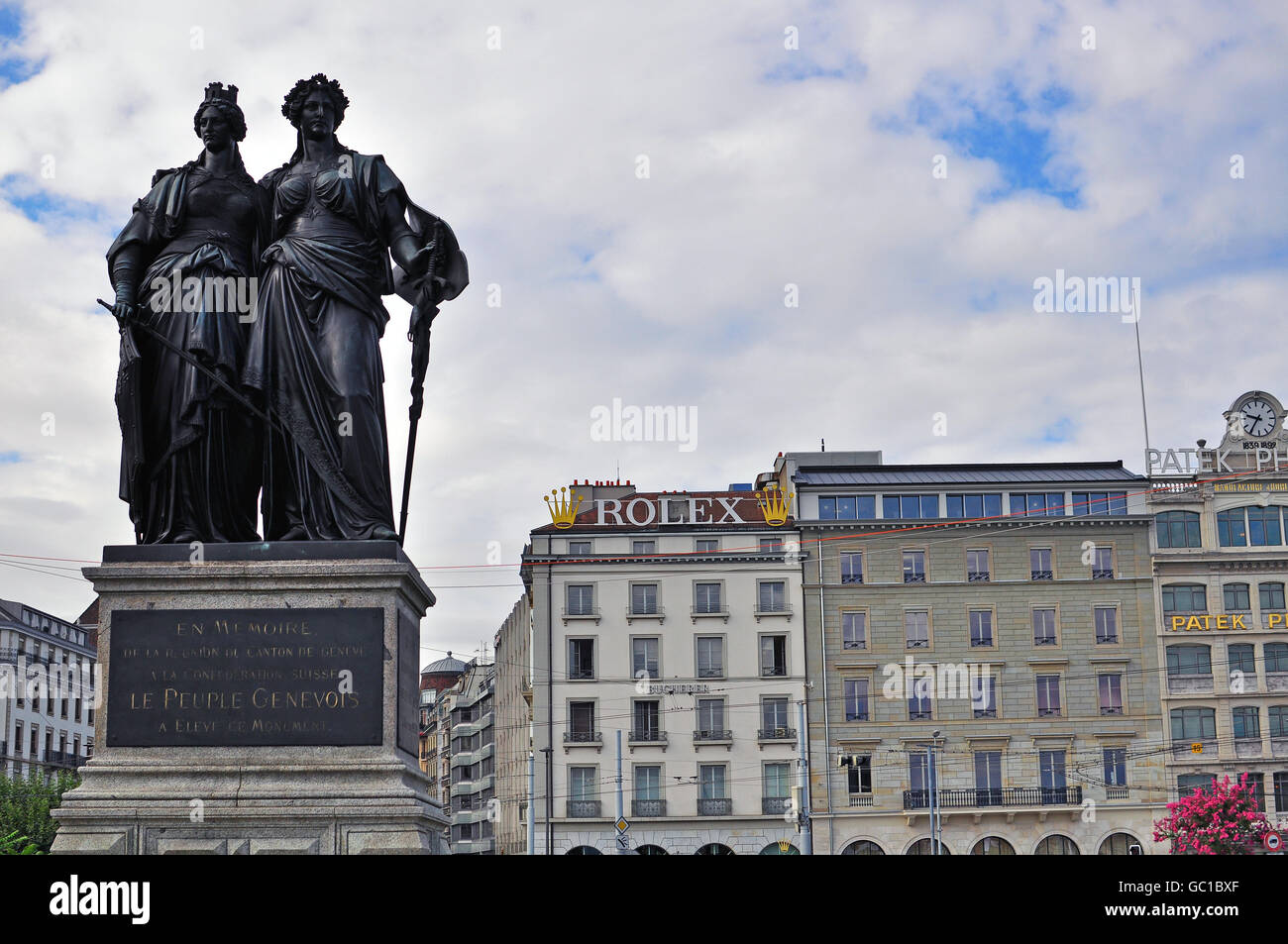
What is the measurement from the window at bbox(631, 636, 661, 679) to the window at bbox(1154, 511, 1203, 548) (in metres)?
25.5

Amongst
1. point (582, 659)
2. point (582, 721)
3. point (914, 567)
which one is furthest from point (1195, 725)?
point (582, 659)

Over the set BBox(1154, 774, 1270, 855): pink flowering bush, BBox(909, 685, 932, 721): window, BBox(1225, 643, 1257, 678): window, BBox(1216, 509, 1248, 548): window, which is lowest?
BBox(1154, 774, 1270, 855): pink flowering bush

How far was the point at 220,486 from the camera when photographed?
11.5 metres

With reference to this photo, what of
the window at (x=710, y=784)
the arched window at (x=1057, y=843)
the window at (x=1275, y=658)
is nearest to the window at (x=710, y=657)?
the window at (x=710, y=784)

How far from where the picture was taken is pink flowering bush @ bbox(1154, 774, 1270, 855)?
54844mm

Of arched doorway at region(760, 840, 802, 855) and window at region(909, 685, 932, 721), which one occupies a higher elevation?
window at region(909, 685, 932, 721)

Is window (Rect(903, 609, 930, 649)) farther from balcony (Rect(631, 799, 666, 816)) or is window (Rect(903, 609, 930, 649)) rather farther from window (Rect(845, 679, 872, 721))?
balcony (Rect(631, 799, 666, 816))

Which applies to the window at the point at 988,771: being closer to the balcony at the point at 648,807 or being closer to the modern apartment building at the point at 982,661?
the modern apartment building at the point at 982,661

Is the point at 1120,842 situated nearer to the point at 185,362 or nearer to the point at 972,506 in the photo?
the point at 972,506

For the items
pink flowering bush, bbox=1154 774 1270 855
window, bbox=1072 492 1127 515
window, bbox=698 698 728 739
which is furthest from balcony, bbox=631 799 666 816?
window, bbox=1072 492 1127 515

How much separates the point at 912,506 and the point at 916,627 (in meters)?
6.01

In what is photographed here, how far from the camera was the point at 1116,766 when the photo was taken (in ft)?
235

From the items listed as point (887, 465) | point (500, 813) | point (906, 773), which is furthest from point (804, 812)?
point (500, 813)
